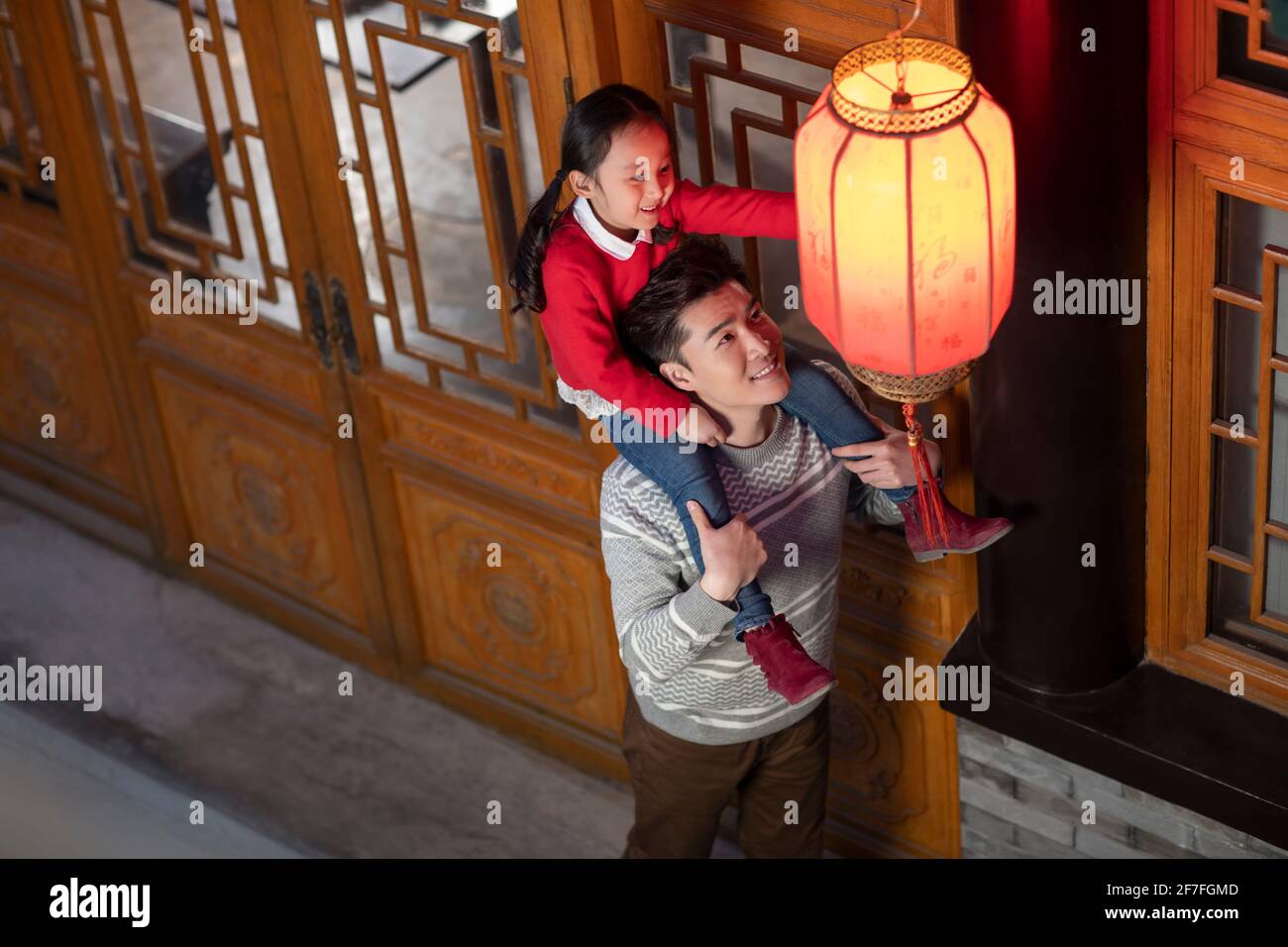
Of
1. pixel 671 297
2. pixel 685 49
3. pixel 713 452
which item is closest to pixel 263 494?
pixel 685 49

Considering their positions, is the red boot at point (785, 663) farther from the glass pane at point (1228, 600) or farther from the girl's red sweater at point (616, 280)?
the glass pane at point (1228, 600)

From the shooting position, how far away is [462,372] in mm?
4734

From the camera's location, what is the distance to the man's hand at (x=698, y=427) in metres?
3.41

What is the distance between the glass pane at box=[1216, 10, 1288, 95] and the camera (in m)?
3.18

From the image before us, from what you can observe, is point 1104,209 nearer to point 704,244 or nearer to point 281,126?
point 704,244

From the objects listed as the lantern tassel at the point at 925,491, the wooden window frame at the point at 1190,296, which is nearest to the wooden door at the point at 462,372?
the lantern tassel at the point at 925,491

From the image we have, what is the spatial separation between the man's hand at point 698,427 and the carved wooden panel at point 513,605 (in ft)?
4.64

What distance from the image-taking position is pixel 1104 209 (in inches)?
130

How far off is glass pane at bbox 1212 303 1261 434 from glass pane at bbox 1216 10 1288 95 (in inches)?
17.7

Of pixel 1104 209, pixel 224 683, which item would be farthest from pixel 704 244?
pixel 224 683

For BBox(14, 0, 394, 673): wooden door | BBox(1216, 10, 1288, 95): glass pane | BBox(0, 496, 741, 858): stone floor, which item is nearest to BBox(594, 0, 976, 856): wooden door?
BBox(1216, 10, 1288, 95): glass pane

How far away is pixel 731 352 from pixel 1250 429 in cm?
101

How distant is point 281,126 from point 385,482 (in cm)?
102

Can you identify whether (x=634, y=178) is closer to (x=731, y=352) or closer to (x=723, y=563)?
(x=731, y=352)
